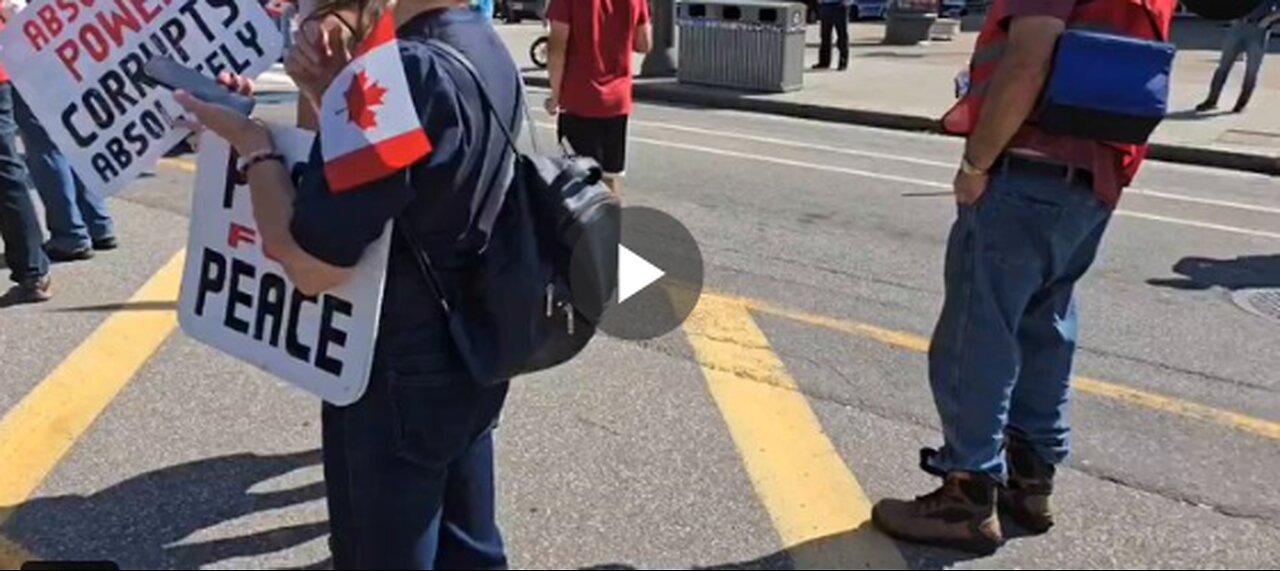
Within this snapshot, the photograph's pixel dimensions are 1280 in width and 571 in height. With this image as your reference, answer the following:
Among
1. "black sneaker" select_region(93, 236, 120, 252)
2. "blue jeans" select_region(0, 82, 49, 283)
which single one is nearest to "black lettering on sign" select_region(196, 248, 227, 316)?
Result: "blue jeans" select_region(0, 82, 49, 283)

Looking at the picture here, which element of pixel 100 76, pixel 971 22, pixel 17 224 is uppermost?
pixel 100 76

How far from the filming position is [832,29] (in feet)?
51.3

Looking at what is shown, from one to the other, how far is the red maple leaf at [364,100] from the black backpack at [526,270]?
0.27 m

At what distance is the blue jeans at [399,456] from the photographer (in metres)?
2.04

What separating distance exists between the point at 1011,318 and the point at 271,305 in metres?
1.81

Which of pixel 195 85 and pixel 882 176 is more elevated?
pixel 195 85

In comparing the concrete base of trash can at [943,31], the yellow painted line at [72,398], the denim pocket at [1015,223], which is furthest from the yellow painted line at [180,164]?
the concrete base of trash can at [943,31]

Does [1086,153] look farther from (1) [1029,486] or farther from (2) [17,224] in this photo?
(2) [17,224]

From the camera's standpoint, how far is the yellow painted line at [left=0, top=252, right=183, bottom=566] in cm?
349

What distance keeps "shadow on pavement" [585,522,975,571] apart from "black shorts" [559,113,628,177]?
8.36ft

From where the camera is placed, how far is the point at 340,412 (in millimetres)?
2143

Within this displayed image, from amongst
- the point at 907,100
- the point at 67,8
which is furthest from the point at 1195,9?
the point at 907,100
